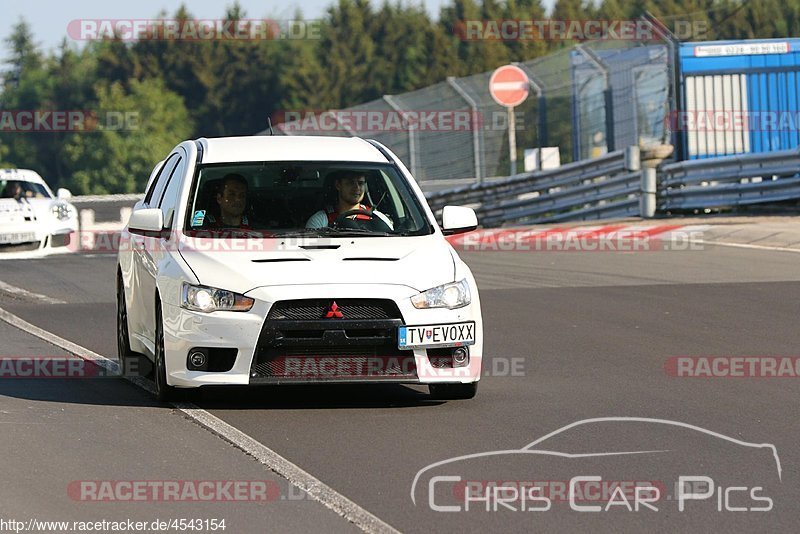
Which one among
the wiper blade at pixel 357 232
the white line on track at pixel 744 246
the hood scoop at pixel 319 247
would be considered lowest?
the white line on track at pixel 744 246

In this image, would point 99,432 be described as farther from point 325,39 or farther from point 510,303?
A: point 325,39

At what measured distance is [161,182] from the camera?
10.9m

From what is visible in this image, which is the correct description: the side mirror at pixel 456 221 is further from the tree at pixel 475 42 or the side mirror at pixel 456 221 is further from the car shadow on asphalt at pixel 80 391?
the tree at pixel 475 42

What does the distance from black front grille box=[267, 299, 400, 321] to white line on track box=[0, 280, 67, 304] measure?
26.4 feet

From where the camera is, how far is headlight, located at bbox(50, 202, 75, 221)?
2488cm

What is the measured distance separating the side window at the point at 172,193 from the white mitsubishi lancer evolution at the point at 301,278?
30 mm

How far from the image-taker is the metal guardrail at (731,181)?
78.2 ft

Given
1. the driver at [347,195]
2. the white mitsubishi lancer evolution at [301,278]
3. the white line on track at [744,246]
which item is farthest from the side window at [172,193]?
the white line on track at [744,246]

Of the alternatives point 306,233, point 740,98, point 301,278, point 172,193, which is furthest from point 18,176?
point 301,278

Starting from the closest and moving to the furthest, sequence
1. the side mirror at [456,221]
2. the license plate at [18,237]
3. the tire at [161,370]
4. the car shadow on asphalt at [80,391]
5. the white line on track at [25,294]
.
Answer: the tire at [161,370] → the car shadow on asphalt at [80,391] → the side mirror at [456,221] → the white line on track at [25,294] → the license plate at [18,237]

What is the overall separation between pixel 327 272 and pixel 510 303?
6.69m

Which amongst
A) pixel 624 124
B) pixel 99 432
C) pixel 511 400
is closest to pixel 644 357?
pixel 511 400

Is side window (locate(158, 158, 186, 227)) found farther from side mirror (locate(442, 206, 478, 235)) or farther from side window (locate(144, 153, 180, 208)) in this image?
side mirror (locate(442, 206, 478, 235))

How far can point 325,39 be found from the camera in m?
141
